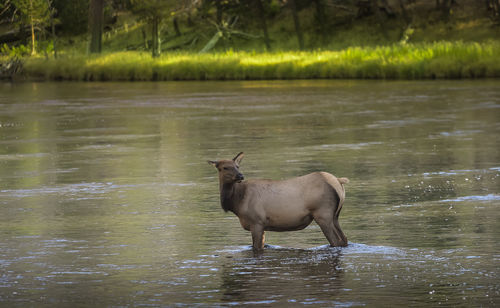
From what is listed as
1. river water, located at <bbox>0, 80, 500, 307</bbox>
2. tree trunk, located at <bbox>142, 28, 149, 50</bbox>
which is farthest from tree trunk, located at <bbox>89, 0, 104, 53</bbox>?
river water, located at <bbox>0, 80, 500, 307</bbox>

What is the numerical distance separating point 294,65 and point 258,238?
41472 millimetres

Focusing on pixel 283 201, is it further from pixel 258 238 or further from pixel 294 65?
pixel 294 65

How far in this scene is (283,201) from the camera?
941 centimetres

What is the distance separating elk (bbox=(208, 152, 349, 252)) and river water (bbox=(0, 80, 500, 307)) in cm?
29

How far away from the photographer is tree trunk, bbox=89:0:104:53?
66000 millimetres

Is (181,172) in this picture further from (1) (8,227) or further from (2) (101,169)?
(1) (8,227)

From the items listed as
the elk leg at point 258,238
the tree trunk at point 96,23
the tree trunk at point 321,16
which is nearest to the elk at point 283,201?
the elk leg at point 258,238

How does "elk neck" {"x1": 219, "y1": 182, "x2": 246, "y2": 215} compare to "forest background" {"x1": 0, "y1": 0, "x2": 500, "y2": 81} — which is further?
"forest background" {"x1": 0, "y1": 0, "x2": 500, "y2": 81}

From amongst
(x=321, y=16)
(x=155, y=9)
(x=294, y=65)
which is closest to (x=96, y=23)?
(x=155, y=9)

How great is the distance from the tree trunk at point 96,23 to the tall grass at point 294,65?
635cm

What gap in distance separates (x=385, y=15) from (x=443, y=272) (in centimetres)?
7173

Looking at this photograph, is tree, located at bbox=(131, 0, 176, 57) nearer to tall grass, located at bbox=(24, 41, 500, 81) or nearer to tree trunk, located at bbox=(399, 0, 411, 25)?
tall grass, located at bbox=(24, 41, 500, 81)

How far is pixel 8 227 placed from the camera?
1145 cm

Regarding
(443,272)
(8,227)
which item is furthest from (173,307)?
(8,227)
